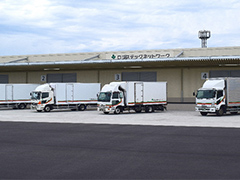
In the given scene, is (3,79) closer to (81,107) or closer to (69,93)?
(81,107)

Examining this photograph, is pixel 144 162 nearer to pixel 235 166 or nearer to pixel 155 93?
pixel 235 166

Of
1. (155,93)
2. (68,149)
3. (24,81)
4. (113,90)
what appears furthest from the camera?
(24,81)

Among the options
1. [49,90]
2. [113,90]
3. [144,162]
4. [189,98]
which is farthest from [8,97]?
[144,162]

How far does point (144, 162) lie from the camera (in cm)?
1076

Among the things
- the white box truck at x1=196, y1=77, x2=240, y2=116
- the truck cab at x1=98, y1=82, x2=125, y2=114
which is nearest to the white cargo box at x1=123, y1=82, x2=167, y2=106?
the truck cab at x1=98, y1=82, x2=125, y2=114

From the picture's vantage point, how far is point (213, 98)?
3116 cm

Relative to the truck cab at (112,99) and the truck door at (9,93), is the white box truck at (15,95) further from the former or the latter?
the truck cab at (112,99)

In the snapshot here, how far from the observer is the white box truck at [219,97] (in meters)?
31.2

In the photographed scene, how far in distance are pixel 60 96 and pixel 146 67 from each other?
11.4m

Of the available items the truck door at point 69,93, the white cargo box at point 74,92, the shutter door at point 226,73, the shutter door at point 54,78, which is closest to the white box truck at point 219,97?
the shutter door at point 226,73

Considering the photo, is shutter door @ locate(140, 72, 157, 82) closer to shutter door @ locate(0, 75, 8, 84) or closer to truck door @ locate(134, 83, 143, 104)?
truck door @ locate(134, 83, 143, 104)

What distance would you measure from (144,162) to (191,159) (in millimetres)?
1391

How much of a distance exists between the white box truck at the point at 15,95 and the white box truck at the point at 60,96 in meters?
5.32

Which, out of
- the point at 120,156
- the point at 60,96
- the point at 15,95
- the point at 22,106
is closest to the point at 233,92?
the point at 60,96
